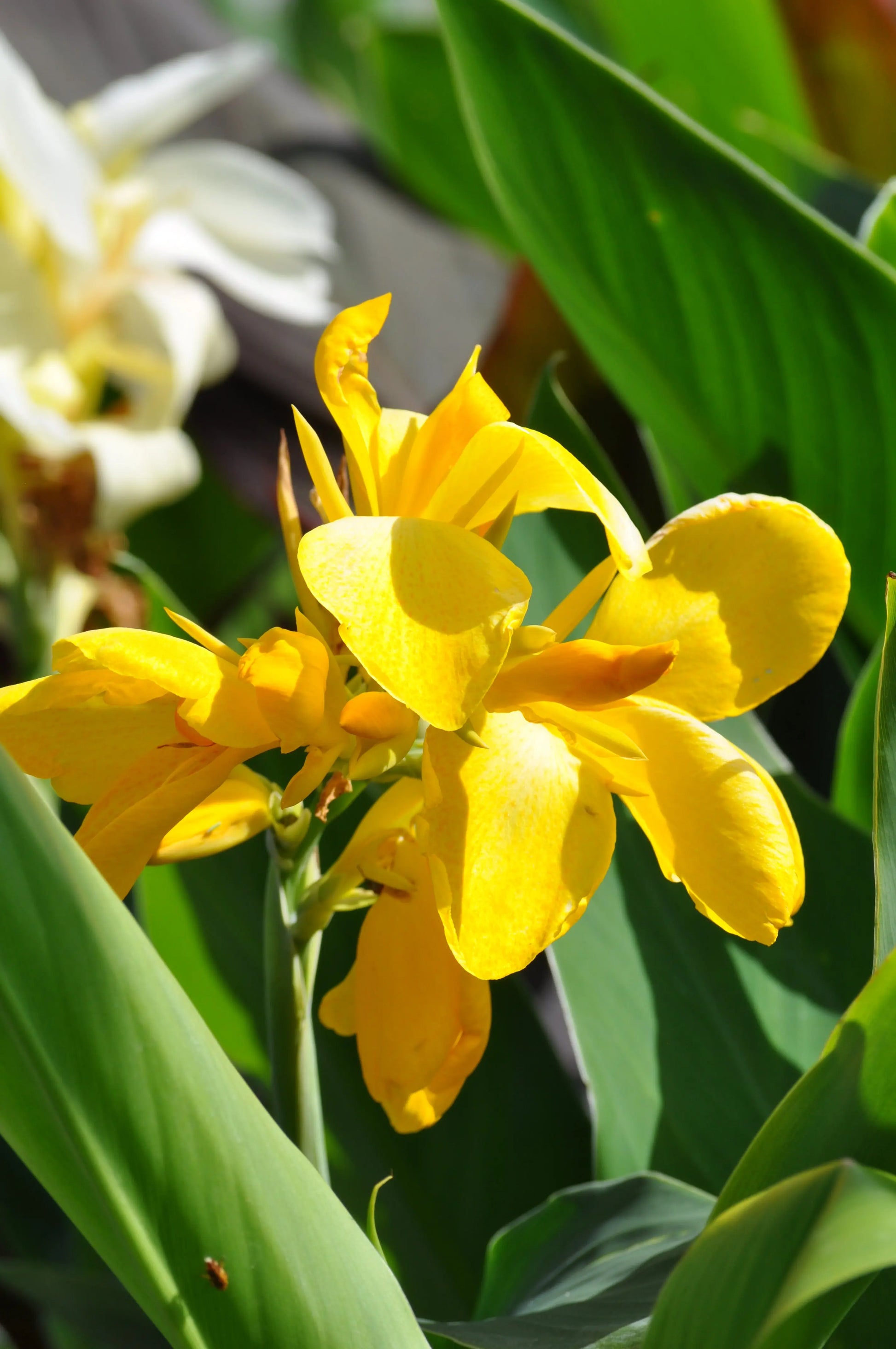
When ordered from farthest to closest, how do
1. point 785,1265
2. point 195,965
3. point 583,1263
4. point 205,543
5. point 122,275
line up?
1. point 205,543
2. point 122,275
3. point 195,965
4. point 583,1263
5. point 785,1265

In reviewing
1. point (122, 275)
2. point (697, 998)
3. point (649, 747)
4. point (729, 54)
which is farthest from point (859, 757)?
point (729, 54)

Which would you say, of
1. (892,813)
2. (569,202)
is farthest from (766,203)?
(892,813)

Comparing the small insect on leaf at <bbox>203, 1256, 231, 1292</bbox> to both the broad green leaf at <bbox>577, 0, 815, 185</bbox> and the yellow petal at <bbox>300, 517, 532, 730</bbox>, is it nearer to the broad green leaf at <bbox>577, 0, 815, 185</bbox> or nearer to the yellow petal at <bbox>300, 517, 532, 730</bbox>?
the yellow petal at <bbox>300, 517, 532, 730</bbox>

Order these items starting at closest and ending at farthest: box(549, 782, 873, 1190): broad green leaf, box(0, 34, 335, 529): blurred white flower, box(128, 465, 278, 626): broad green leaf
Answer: box(549, 782, 873, 1190): broad green leaf < box(0, 34, 335, 529): blurred white flower < box(128, 465, 278, 626): broad green leaf

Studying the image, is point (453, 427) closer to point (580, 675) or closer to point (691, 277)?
point (580, 675)

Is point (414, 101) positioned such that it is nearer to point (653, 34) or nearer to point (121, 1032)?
point (653, 34)

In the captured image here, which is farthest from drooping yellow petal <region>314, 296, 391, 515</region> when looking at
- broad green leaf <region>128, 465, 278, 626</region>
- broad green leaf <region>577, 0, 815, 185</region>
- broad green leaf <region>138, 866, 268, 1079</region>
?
broad green leaf <region>577, 0, 815, 185</region>

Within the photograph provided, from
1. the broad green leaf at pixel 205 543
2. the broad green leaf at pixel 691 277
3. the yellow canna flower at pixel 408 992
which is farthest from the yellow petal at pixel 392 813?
the broad green leaf at pixel 205 543

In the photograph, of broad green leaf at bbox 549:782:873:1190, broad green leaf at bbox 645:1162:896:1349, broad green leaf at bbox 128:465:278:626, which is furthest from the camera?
broad green leaf at bbox 128:465:278:626
